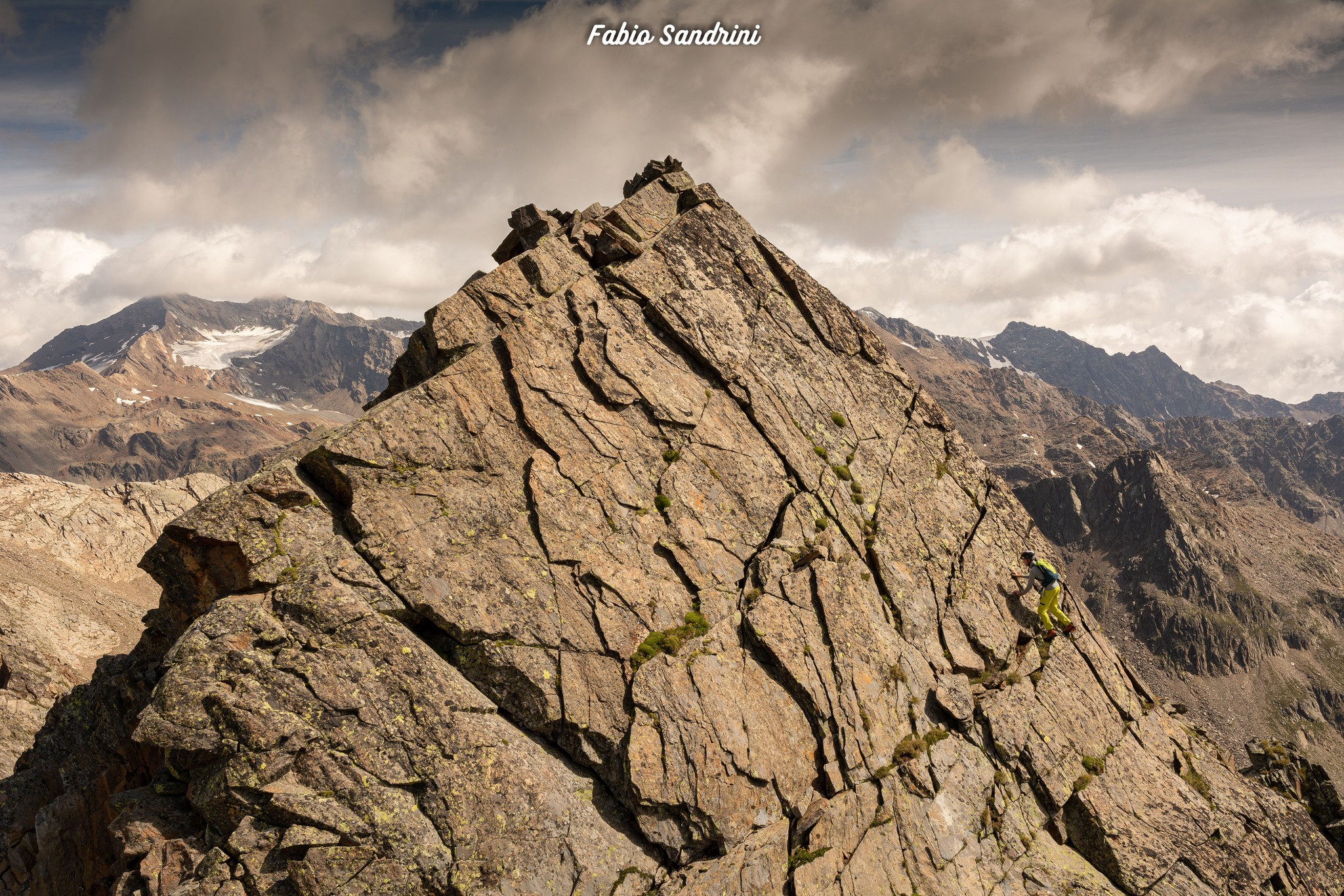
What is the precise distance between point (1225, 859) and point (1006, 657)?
11100 millimetres

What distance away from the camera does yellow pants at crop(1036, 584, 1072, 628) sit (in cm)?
3312

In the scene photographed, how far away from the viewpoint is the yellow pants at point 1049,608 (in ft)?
109

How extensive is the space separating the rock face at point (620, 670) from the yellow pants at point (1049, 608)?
1.42 meters

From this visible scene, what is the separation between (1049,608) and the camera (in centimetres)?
3338

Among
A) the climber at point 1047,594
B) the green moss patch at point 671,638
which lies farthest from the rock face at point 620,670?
the climber at point 1047,594

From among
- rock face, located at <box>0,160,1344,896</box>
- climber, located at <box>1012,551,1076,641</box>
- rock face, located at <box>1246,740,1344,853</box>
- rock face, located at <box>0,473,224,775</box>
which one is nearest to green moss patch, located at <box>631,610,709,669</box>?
rock face, located at <box>0,160,1344,896</box>

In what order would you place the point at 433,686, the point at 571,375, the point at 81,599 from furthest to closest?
the point at 81,599 < the point at 571,375 < the point at 433,686

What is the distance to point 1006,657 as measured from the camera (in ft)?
104

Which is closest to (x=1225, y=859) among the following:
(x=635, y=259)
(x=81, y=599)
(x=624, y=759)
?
(x=624, y=759)

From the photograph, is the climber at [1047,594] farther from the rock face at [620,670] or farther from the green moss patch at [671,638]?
the green moss patch at [671,638]

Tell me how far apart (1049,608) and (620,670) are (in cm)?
2251

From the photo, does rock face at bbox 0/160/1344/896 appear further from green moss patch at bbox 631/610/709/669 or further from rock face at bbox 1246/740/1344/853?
rock face at bbox 1246/740/1344/853

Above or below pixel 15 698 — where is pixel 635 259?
above

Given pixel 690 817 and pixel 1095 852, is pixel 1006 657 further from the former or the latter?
pixel 690 817
